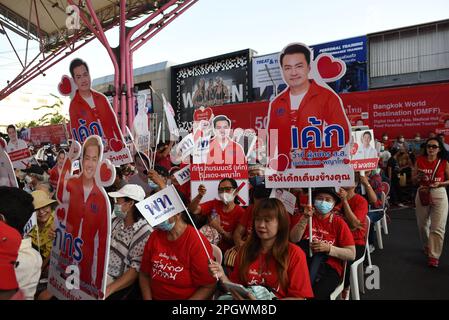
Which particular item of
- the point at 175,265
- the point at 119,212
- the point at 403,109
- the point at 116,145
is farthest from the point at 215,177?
the point at 403,109

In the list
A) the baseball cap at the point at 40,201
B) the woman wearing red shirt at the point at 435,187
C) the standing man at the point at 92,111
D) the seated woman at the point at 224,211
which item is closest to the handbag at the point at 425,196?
the woman wearing red shirt at the point at 435,187

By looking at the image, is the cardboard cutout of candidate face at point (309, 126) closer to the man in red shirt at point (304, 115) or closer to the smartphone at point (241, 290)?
the man in red shirt at point (304, 115)

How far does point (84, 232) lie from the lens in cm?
236

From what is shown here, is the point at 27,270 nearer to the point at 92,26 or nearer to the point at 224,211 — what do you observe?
the point at 224,211

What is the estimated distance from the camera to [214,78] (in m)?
20.6

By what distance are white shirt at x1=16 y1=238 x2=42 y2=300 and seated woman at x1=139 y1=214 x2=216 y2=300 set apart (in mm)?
749

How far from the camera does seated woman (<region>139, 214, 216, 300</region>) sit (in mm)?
2430

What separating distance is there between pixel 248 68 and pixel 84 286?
17.5 m

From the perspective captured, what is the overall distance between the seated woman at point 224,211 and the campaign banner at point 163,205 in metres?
1.37

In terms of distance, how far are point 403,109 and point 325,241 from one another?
832cm

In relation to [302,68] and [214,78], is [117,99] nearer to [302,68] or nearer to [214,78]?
[302,68]

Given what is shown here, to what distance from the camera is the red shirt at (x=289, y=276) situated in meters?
2.23
